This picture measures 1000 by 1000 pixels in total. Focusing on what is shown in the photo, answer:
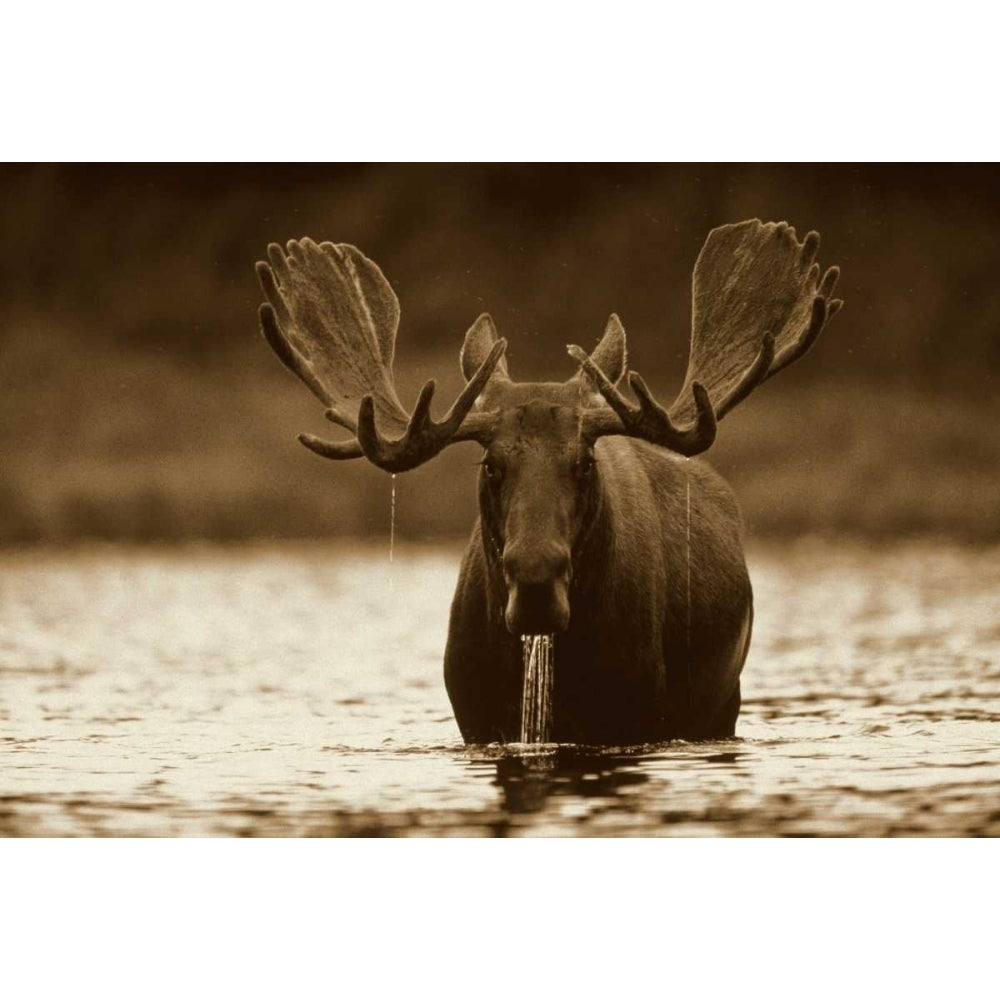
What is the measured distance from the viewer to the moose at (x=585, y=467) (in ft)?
26.8

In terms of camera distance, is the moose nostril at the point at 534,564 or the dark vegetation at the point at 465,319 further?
the dark vegetation at the point at 465,319

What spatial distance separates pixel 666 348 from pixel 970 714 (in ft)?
9.32

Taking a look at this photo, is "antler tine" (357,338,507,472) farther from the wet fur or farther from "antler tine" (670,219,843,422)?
"antler tine" (670,219,843,422)

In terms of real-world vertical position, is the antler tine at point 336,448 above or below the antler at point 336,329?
below

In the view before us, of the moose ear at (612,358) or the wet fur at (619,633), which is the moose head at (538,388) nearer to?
the moose ear at (612,358)

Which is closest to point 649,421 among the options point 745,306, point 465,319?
point 745,306

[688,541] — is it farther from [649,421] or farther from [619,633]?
[649,421]

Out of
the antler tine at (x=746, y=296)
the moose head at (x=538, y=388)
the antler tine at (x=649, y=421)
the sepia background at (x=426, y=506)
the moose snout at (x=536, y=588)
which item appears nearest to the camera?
the moose snout at (x=536, y=588)

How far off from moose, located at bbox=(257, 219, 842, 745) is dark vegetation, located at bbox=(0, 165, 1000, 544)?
102cm

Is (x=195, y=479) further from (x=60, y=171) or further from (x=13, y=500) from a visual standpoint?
(x=60, y=171)

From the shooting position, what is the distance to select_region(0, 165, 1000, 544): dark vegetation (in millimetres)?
10180

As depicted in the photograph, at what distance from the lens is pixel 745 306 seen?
8953 mm

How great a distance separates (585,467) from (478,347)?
0.79 meters

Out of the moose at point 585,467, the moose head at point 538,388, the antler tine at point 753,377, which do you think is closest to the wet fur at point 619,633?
the moose at point 585,467
